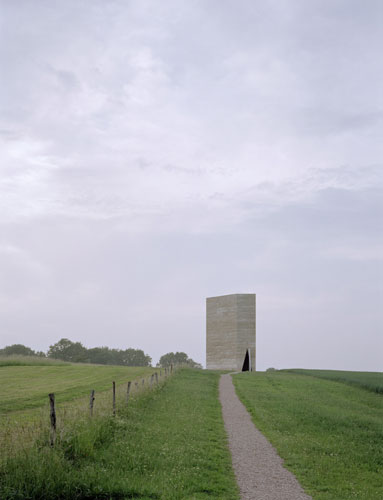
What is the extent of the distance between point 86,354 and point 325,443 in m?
113

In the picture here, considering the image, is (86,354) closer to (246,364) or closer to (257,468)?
(246,364)

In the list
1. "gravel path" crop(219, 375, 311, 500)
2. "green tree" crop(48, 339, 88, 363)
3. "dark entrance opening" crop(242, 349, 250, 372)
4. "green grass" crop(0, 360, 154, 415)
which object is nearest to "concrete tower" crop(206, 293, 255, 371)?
"dark entrance opening" crop(242, 349, 250, 372)

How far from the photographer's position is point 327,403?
83.1 ft

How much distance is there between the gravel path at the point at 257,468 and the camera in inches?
385

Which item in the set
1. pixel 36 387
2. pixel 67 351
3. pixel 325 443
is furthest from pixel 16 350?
pixel 325 443

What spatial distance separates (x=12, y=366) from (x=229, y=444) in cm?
3970

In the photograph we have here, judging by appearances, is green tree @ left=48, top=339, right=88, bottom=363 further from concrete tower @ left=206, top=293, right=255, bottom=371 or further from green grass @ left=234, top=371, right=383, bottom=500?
green grass @ left=234, top=371, right=383, bottom=500

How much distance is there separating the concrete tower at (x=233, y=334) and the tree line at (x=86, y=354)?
149 feet

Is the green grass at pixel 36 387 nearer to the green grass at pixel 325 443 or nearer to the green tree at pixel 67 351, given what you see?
the green grass at pixel 325 443

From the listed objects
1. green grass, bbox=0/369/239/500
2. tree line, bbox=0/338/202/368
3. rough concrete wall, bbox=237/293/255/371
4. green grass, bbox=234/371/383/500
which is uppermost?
rough concrete wall, bbox=237/293/255/371

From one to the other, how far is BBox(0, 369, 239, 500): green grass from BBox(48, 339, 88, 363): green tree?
107 m

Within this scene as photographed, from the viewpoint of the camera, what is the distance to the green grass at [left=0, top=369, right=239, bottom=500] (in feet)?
29.5

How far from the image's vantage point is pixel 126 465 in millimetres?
10609

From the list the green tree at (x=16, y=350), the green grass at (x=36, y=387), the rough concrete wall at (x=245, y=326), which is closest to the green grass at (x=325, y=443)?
the green grass at (x=36, y=387)
